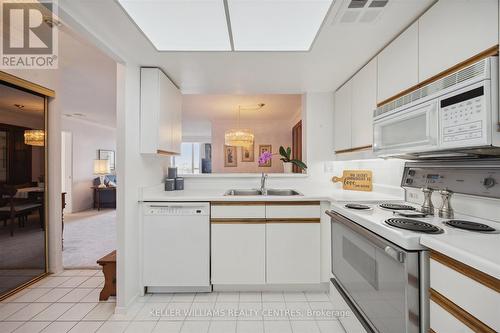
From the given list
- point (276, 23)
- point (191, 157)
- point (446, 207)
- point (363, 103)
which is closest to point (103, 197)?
point (191, 157)

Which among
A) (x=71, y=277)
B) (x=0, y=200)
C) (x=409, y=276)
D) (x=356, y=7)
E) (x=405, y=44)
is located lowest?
(x=71, y=277)

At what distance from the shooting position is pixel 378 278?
3.82 ft

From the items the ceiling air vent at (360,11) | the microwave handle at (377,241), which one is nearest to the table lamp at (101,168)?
the microwave handle at (377,241)

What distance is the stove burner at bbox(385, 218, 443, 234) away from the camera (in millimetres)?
995

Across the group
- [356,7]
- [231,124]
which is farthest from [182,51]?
[231,124]

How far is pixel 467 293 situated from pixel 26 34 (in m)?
3.29

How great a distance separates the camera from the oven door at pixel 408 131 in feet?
3.67

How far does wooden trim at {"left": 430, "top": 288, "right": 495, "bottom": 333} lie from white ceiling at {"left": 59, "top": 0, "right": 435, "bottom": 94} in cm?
147

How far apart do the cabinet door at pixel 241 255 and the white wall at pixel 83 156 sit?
563 centimetres

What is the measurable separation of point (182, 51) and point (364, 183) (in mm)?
2084

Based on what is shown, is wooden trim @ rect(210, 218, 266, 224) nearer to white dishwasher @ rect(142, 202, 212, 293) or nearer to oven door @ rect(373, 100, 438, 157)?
white dishwasher @ rect(142, 202, 212, 293)

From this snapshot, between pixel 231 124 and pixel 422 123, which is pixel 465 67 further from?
pixel 231 124

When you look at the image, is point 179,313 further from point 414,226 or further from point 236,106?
point 236,106

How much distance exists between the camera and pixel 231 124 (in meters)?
6.34
